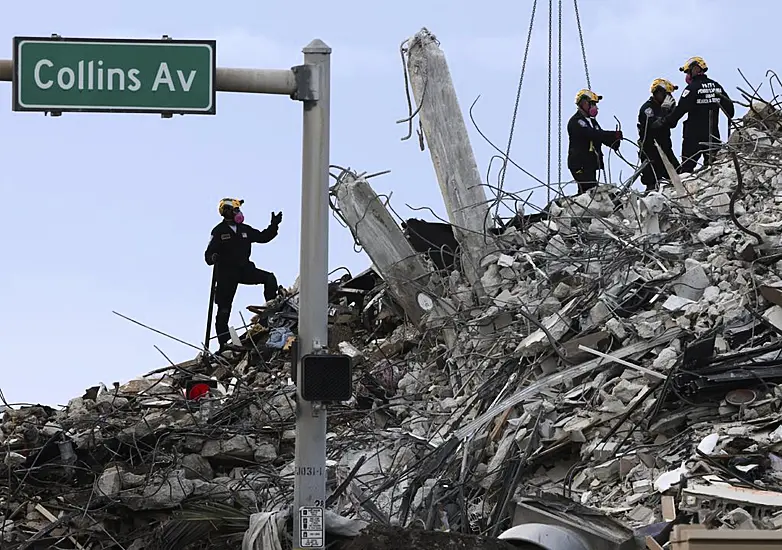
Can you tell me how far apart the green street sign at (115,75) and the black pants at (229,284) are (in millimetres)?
9259

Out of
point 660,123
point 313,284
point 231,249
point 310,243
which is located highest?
point 660,123

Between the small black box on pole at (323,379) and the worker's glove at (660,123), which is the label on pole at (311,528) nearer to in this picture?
the small black box on pole at (323,379)

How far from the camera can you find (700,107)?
18.3m

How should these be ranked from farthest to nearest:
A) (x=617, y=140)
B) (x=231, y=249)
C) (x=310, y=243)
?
1. (x=231, y=249)
2. (x=617, y=140)
3. (x=310, y=243)

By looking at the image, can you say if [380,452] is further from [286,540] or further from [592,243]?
[592,243]

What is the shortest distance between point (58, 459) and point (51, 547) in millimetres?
1312

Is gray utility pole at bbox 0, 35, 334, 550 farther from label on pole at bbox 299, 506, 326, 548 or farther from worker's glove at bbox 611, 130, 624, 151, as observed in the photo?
worker's glove at bbox 611, 130, 624, 151

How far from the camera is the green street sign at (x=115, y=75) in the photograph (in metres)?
8.85

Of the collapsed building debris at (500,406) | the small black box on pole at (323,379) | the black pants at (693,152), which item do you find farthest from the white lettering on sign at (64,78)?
the black pants at (693,152)

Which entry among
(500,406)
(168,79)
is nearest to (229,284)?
(500,406)

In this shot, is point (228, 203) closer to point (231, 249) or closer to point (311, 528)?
point (231, 249)

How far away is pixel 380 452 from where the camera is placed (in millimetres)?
12750

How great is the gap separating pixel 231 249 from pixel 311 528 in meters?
9.50

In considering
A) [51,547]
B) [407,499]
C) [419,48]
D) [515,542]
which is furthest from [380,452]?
[419,48]
